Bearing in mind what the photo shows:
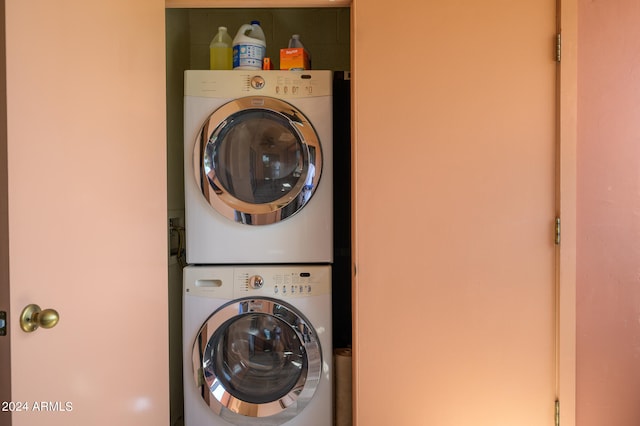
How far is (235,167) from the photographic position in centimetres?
167

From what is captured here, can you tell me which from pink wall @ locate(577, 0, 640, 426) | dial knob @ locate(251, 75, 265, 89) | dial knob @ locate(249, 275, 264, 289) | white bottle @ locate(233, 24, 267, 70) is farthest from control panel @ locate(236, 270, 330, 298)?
pink wall @ locate(577, 0, 640, 426)

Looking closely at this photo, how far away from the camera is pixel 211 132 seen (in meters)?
1.62

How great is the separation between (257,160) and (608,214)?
1.34 m

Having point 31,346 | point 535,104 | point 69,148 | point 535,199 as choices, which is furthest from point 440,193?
point 31,346

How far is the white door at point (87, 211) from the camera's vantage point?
840 mm

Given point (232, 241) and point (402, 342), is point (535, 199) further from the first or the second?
point (232, 241)

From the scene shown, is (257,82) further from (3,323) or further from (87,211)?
(3,323)

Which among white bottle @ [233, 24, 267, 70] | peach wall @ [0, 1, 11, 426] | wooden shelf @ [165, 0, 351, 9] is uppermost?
wooden shelf @ [165, 0, 351, 9]

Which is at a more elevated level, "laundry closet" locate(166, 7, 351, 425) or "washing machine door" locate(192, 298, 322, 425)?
"laundry closet" locate(166, 7, 351, 425)

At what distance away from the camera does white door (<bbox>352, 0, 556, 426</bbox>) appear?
4.81 ft

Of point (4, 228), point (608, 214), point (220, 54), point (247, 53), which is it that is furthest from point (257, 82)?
point (608, 214)

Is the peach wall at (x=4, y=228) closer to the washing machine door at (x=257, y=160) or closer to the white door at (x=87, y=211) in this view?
the white door at (x=87, y=211)

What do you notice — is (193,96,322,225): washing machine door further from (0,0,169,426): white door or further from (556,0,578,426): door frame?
(556,0,578,426): door frame

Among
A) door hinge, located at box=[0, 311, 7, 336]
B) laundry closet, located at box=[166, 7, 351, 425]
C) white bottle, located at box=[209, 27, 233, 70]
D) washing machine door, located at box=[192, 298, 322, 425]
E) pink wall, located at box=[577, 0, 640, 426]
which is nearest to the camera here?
door hinge, located at box=[0, 311, 7, 336]
